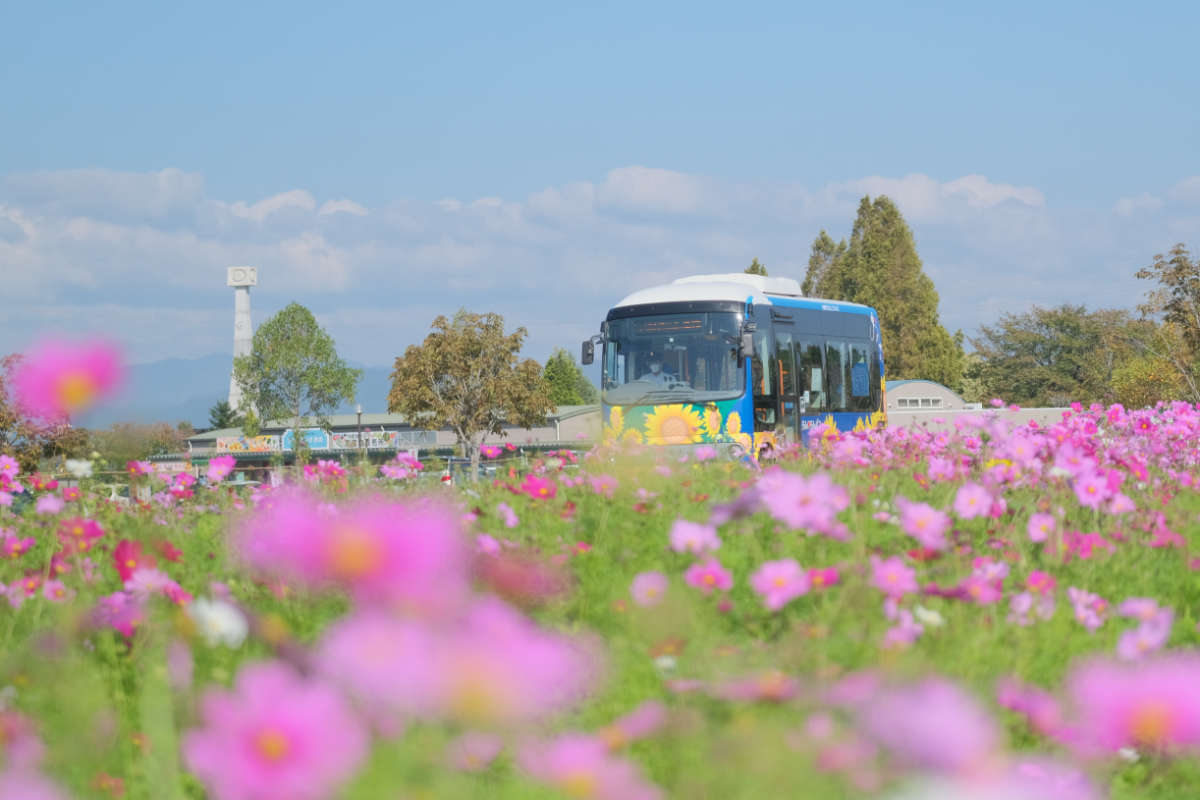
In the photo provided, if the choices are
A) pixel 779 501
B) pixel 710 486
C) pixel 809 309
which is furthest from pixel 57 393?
pixel 809 309

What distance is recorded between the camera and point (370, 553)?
5.44 ft

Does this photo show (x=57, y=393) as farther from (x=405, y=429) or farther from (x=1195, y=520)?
(x=405, y=429)

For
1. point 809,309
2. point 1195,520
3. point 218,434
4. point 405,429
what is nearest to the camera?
point 1195,520

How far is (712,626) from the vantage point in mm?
4098

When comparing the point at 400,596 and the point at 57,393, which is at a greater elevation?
the point at 57,393

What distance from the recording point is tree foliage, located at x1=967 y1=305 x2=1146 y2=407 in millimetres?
72625

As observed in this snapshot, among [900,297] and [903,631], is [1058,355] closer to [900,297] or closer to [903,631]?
[900,297]

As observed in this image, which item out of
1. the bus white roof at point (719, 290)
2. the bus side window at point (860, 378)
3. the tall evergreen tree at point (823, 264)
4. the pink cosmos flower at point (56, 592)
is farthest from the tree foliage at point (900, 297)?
the pink cosmos flower at point (56, 592)

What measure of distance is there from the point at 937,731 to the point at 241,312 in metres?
129

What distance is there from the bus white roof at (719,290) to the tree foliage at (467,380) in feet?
132

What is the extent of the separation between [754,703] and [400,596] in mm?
1198

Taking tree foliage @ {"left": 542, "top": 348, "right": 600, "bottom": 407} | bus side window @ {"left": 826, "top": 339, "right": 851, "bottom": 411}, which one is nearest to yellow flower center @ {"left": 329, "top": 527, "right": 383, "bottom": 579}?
bus side window @ {"left": 826, "top": 339, "right": 851, "bottom": 411}

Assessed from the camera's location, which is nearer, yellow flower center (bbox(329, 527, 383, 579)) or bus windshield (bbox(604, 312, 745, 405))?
yellow flower center (bbox(329, 527, 383, 579))

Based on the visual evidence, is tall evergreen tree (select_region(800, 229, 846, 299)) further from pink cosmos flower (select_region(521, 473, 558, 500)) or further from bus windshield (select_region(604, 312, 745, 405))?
pink cosmos flower (select_region(521, 473, 558, 500))
